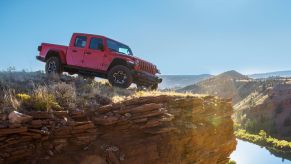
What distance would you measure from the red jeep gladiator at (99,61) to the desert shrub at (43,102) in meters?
5.26

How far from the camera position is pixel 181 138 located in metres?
13.2

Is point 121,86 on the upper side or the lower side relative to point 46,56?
lower

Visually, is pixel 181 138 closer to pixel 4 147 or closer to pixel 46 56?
pixel 4 147

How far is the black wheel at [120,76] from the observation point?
1560 cm

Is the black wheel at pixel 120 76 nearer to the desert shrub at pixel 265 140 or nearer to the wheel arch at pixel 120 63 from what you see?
the wheel arch at pixel 120 63

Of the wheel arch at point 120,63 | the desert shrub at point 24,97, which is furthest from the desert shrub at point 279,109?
the desert shrub at point 24,97

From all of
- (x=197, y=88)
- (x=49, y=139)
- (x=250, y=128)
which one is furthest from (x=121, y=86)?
(x=197, y=88)

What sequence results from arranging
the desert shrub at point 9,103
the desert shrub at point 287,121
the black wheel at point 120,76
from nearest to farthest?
the desert shrub at point 9,103, the black wheel at point 120,76, the desert shrub at point 287,121

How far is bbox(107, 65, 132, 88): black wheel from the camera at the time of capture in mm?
15602

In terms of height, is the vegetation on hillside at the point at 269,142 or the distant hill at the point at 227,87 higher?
the distant hill at the point at 227,87

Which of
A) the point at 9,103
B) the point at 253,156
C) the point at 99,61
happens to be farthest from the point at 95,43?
the point at 253,156

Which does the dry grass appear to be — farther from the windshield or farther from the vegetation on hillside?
the vegetation on hillside

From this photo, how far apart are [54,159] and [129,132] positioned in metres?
2.82

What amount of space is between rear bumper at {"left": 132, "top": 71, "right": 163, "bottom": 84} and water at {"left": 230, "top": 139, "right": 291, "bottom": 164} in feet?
198
